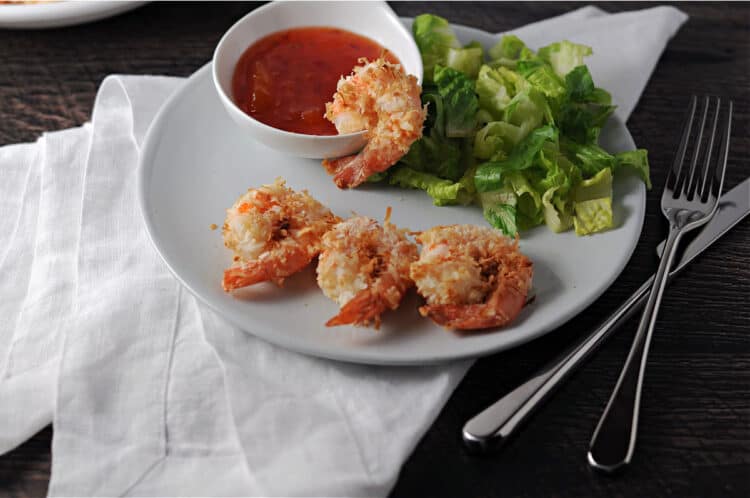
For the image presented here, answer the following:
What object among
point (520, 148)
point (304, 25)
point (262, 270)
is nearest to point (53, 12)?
point (304, 25)

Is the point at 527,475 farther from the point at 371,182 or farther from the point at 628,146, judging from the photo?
the point at 628,146

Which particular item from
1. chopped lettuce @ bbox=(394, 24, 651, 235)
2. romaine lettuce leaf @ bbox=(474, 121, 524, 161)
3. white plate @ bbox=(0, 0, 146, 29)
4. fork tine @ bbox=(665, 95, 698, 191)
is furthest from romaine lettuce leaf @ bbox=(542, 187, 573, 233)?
white plate @ bbox=(0, 0, 146, 29)

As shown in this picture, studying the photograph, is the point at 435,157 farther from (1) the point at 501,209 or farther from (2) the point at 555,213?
(2) the point at 555,213

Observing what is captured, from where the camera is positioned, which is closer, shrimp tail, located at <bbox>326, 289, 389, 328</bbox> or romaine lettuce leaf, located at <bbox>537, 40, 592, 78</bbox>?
shrimp tail, located at <bbox>326, 289, 389, 328</bbox>

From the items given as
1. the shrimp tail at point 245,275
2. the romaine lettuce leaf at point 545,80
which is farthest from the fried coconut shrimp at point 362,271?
the romaine lettuce leaf at point 545,80

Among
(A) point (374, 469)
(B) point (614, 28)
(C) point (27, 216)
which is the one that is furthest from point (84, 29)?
(A) point (374, 469)

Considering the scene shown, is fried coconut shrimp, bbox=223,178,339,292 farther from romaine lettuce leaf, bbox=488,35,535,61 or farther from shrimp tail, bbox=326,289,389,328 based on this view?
romaine lettuce leaf, bbox=488,35,535,61

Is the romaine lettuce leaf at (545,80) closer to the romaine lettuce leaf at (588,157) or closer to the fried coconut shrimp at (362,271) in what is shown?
the romaine lettuce leaf at (588,157)

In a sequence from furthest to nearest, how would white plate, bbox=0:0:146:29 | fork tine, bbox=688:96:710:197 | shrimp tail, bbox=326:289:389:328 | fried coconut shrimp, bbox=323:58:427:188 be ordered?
white plate, bbox=0:0:146:29, fork tine, bbox=688:96:710:197, fried coconut shrimp, bbox=323:58:427:188, shrimp tail, bbox=326:289:389:328
